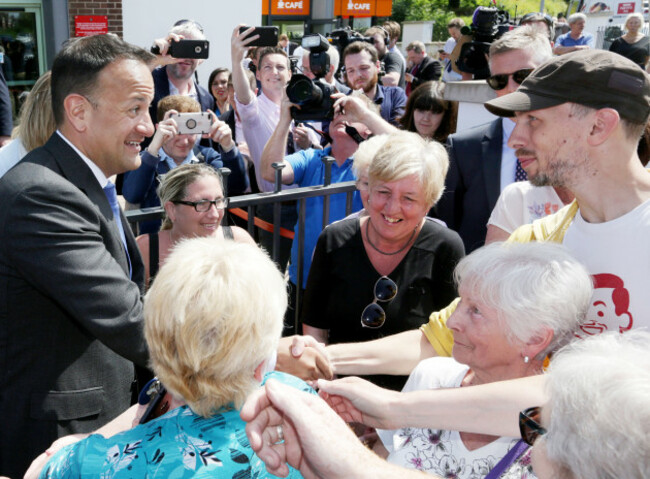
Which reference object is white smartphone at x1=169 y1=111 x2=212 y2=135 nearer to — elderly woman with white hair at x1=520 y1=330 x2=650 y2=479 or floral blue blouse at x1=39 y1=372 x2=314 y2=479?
floral blue blouse at x1=39 y1=372 x2=314 y2=479

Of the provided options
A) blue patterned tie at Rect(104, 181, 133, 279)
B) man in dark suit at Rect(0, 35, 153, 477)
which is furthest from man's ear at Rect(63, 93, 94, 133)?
blue patterned tie at Rect(104, 181, 133, 279)

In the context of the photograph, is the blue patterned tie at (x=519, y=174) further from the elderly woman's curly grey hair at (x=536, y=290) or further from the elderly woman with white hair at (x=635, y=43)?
the elderly woman with white hair at (x=635, y=43)

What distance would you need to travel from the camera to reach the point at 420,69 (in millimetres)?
10148

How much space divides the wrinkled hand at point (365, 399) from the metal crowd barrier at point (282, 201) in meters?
1.44

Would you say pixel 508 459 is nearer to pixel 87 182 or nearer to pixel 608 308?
pixel 608 308

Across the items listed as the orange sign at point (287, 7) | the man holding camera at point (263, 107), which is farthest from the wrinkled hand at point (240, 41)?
the orange sign at point (287, 7)

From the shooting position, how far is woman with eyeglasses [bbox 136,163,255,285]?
310 cm

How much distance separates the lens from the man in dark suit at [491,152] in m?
3.16

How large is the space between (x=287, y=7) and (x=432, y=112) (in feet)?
43.9

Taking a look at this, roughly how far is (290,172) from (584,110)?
7.35 feet

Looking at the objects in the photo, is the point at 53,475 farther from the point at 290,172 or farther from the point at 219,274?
the point at 290,172

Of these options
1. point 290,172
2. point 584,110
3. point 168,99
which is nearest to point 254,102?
point 168,99

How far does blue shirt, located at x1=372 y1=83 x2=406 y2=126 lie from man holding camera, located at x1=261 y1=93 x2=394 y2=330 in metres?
2.31

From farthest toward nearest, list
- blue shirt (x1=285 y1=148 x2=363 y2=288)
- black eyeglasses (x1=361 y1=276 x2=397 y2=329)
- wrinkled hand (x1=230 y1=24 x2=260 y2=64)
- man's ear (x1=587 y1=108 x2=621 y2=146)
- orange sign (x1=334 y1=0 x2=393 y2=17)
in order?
orange sign (x1=334 y1=0 x2=393 y2=17) → wrinkled hand (x1=230 y1=24 x2=260 y2=64) → blue shirt (x1=285 y1=148 x2=363 y2=288) → black eyeglasses (x1=361 y1=276 x2=397 y2=329) → man's ear (x1=587 y1=108 x2=621 y2=146)
